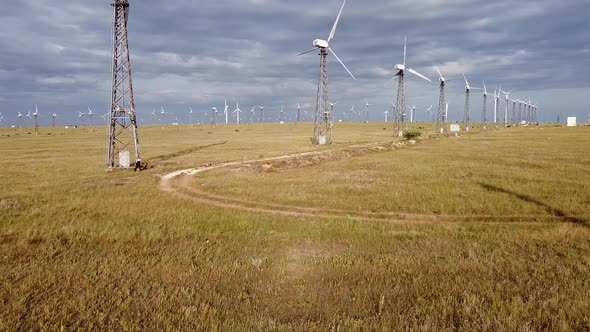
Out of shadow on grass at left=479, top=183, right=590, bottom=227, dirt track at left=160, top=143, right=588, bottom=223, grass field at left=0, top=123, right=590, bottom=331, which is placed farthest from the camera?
dirt track at left=160, top=143, right=588, bottom=223

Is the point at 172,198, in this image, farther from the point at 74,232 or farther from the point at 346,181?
the point at 346,181

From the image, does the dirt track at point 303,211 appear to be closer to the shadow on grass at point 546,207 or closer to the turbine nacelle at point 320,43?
the shadow on grass at point 546,207

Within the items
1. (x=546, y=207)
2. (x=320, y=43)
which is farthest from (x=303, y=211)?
(x=320, y=43)

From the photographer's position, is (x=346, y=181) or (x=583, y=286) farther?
(x=346, y=181)

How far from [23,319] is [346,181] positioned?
24.0m

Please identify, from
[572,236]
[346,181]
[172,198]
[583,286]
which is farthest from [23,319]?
[346,181]

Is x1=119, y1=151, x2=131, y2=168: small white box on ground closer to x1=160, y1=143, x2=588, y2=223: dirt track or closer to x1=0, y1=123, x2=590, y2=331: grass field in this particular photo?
x1=160, y1=143, x2=588, y2=223: dirt track

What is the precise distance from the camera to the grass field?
8.34m

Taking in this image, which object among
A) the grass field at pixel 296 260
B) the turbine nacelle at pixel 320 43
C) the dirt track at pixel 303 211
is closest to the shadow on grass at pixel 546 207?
the grass field at pixel 296 260

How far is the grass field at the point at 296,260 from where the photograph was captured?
8.34 metres

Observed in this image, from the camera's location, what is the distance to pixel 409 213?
65.3ft

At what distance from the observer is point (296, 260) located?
1227 cm

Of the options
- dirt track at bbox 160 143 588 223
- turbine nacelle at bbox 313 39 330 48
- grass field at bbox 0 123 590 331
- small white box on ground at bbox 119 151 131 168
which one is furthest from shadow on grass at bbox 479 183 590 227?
turbine nacelle at bbox 313 39 330 48

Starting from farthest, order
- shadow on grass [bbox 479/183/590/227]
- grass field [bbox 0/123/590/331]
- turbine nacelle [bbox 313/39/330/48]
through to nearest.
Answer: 1. turbine nacelle [bbox 313/39/330/48]
2. shadow on grass [bbox 479/183/590/227]
3. grass field [bbox 0/123/590/331]
